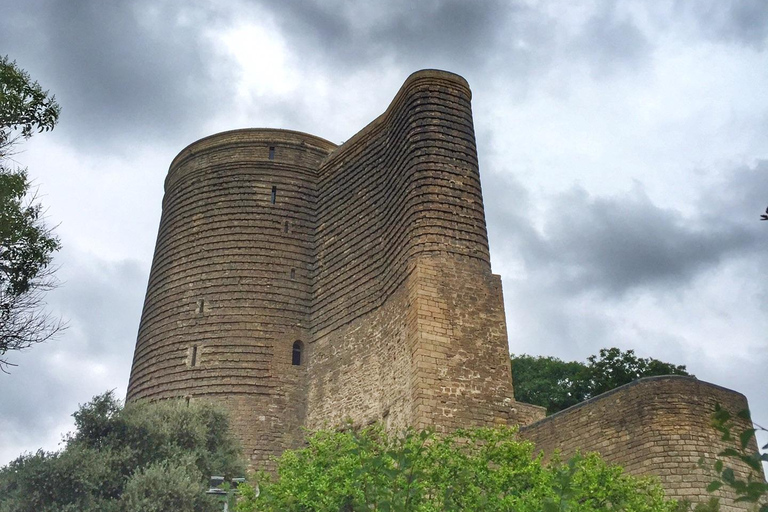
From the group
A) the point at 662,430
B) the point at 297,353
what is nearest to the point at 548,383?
the point at 297,353

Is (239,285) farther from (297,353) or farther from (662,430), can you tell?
(662,430)

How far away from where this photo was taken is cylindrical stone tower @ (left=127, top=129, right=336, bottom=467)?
17969mm

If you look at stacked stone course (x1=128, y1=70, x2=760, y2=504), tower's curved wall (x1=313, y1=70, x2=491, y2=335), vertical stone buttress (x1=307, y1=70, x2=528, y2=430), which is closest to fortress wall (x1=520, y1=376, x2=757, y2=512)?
stacked stone course (x1=128, y1=70, x2=760, y2=504)

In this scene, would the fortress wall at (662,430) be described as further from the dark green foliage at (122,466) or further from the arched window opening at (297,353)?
the arched window opening at (297,353)

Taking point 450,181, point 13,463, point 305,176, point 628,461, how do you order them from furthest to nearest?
point 305,176
point 450,181
point 13,463
point 628,461

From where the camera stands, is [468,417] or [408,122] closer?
[468,417]

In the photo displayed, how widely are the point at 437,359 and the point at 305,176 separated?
330 inches

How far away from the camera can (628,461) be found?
484 inches

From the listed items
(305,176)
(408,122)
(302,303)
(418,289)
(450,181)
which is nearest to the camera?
(418,289)

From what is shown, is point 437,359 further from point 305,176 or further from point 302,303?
point 305,176

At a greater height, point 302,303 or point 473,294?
point 302,303

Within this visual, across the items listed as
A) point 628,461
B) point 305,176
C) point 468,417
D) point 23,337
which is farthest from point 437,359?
point 305,176

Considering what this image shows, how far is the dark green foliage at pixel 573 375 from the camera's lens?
24734 mm

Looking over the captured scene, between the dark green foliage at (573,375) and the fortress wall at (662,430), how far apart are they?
37.0 feet
